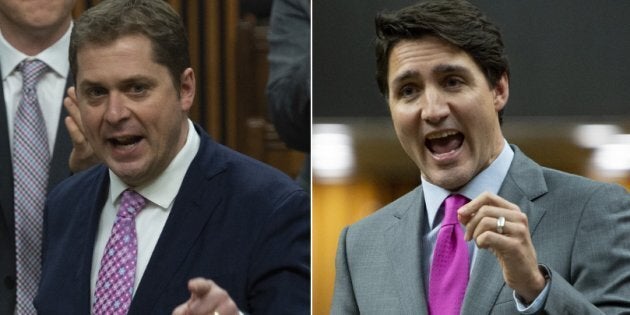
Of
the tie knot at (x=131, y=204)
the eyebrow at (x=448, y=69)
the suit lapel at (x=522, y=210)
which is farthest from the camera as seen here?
the tie knot at (x=131, y=204)

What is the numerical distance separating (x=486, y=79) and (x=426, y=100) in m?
0.20

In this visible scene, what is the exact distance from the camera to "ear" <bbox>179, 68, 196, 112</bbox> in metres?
3.09

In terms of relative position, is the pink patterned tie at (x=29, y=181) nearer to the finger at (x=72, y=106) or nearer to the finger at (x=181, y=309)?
the finger at (x=72, y=106)

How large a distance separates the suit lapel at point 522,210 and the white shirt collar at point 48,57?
135 cm

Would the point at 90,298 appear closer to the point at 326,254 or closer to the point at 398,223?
the point at 326,254

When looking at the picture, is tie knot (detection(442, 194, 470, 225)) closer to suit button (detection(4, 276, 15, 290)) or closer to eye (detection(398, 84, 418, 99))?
eye (detection(398, 84, 418, 99))

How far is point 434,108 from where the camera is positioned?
293 cm

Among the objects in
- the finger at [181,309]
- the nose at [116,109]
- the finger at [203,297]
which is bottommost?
the finger at [181,309]

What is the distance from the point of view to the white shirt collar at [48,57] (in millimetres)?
3133

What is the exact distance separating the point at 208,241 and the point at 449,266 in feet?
2.30

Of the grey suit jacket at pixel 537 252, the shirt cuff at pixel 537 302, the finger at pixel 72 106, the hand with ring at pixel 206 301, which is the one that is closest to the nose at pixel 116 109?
the finger at pixel 72 106

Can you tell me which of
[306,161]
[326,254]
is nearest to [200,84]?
[306,161]

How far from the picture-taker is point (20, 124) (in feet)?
10.3

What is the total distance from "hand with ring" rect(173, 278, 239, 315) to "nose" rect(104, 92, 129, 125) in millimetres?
518
